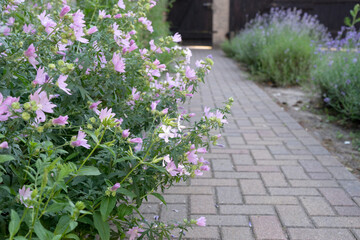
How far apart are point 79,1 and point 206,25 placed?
457 inches

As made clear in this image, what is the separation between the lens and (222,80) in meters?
7.40

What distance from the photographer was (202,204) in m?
2.58

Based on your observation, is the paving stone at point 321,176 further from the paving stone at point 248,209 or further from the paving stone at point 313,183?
the paving stone at point 248,209

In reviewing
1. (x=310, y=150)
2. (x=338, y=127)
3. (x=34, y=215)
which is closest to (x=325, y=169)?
(x=310, y=150)

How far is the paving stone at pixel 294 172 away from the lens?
3060 mm

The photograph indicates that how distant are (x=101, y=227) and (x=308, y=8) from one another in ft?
45.2

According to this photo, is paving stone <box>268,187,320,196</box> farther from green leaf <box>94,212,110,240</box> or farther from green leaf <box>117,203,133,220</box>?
green leaf <box>94,212,110,240</box>

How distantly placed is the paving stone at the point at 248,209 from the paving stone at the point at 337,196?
0.44m

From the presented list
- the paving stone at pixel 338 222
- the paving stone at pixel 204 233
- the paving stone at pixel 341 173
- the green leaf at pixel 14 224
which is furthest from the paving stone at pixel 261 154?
the green leaf at pixel 14 224

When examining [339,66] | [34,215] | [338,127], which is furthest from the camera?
[339,66]

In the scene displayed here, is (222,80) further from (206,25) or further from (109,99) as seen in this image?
(206,25)

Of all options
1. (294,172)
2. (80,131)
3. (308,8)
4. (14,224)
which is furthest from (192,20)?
(14,224)

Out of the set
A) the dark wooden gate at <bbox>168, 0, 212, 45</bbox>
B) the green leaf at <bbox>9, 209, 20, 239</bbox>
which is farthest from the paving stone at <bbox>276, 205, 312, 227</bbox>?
the dark wooden gate at <bbox>168, 0, 212, 45</bbox>

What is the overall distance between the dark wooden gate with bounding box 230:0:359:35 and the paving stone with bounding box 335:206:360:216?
38.6 ft
